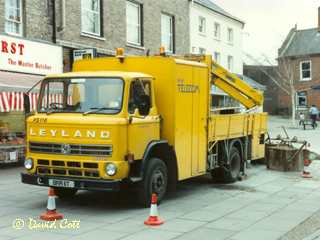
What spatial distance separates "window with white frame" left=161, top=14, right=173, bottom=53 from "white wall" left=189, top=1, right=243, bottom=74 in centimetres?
232

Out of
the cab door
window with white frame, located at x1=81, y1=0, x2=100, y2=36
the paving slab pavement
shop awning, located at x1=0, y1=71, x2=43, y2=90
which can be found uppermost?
window with white frame, located at x1=81, y1=0, x2=100, y2=36

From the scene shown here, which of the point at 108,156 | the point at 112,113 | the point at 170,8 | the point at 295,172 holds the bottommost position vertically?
the point at 295,172

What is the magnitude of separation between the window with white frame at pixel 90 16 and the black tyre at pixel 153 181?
1110 centimetres

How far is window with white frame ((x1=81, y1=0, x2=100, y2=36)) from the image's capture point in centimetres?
1769

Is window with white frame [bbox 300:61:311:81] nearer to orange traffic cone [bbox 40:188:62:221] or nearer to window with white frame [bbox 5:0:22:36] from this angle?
window with white frame [bbox 5:0:22:36]

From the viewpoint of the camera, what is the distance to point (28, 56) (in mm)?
14500

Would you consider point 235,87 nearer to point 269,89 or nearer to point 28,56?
point 28,56

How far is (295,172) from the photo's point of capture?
12.5 m

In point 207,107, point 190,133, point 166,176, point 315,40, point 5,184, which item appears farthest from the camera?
point 315,40

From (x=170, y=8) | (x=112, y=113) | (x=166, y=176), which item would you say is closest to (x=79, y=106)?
(x=112, y=113)

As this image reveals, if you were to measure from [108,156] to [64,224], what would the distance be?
1.27 m

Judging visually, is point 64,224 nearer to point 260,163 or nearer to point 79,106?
point 79,106

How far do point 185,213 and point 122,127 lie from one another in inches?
74.1

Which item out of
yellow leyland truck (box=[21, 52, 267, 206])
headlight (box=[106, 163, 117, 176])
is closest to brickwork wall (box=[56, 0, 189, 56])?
yellow leyland truck (box=[21, 52, 267, 206])
